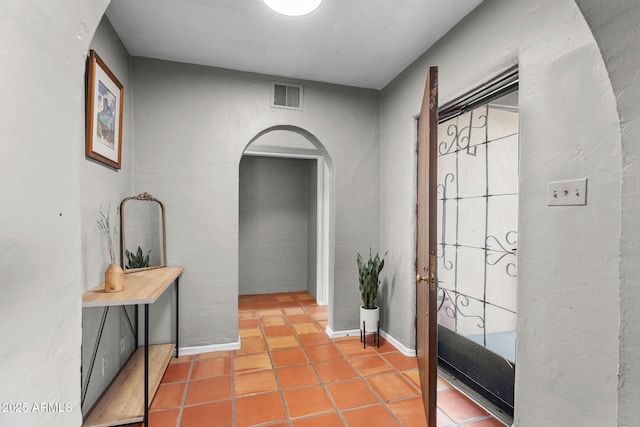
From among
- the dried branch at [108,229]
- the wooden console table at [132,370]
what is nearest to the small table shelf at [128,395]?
the wooden console table at [132,370]

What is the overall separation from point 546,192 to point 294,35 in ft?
6.13

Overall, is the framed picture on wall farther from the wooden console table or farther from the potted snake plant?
the potted snake plant

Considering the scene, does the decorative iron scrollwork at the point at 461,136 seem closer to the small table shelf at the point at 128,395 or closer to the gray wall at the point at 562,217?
the gray wall at the point at 562,217

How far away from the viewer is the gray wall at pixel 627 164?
2.80 ft

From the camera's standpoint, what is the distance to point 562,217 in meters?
1.36

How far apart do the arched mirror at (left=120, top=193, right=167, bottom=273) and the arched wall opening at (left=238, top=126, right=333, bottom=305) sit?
2030 millimetres

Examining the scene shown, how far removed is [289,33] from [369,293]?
220 centimetres

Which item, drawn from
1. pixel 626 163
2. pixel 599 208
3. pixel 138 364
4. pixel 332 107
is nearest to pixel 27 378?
pixel 626 163

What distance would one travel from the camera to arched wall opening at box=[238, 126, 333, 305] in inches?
180

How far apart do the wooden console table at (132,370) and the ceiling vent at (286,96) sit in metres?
1.71

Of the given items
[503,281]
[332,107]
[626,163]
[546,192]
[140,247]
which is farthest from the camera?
[332,107]

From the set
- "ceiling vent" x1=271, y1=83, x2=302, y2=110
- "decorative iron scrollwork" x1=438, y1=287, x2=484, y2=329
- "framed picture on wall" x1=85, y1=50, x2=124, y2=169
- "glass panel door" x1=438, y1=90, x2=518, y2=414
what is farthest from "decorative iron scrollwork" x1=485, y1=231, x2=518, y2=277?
"framed picture on wall" x1=85, y1=50, x2=124, y2=169

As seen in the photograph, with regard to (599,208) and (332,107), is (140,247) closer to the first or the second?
(332,107)

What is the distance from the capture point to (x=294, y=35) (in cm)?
219
